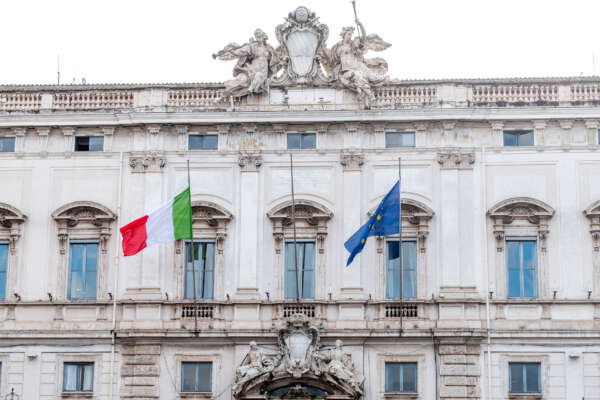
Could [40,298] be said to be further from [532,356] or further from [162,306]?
[532,356]

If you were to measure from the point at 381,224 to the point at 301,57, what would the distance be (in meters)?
6.58

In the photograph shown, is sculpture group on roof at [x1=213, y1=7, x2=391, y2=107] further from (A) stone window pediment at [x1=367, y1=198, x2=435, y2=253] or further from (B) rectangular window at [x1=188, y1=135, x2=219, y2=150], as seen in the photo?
(A) stone window pediment at [x1=367, y1=198, x2=435, y2=253]

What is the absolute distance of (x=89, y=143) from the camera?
41.3 meters

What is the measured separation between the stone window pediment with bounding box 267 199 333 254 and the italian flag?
2.79m

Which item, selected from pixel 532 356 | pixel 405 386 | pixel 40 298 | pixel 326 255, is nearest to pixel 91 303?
pixel 40 298

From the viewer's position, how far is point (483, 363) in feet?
127

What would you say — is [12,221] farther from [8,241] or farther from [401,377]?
[401,377]

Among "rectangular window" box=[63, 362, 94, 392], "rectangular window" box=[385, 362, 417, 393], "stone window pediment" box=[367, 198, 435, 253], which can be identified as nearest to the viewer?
"rectangular window" box=[385, 362, 417, 393]

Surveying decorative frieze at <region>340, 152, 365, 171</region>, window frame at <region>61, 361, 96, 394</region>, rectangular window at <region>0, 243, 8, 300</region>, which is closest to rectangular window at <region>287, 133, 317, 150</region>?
decorative frieze at <region>340, 152, 365, 171</region>

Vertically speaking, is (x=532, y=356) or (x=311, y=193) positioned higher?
(x=311, y=193)

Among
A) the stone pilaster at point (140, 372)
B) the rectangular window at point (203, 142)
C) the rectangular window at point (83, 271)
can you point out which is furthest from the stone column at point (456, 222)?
the rectangular window at point (83, 271)

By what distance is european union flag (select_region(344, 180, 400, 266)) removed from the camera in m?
37.9

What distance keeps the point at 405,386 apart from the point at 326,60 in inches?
417

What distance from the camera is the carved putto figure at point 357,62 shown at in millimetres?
40625
